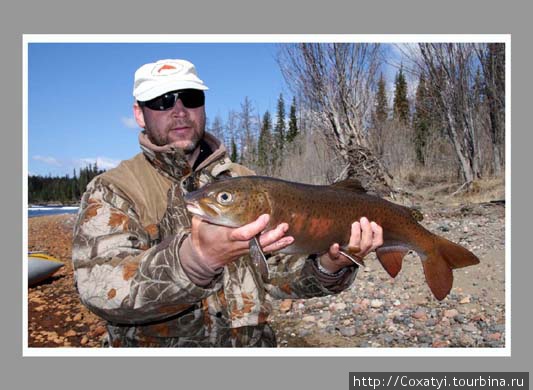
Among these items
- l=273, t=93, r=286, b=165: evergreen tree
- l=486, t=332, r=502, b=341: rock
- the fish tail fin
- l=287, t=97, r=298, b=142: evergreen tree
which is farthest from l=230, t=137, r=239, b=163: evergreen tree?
Result: l=486, t=332, r=502, b=341: rock

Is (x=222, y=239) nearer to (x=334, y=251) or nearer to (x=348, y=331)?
(x=334, y=251)

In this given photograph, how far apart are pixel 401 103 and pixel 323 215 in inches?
122

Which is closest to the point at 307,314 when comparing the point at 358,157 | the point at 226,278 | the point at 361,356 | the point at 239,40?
the point at 361,356

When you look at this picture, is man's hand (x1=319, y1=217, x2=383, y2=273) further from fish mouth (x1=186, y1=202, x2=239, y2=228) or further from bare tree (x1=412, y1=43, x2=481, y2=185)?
bare tree (x1=412, y1=43, x2=481, y2=185)

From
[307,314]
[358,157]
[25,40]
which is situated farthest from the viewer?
[358,157]

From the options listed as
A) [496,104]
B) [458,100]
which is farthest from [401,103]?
[496,104]

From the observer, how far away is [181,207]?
2.76m

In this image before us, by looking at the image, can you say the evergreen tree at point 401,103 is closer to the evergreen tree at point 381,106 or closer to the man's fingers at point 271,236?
the evergreen tree at point 381,106

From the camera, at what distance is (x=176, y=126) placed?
2875mm

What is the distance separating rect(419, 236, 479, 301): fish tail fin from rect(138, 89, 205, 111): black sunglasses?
1.67 meters

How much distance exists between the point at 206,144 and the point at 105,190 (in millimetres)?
799

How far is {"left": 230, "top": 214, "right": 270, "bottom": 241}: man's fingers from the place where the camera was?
1.84m

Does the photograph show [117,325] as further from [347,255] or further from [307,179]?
[307,179]

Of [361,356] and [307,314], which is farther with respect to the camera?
[307,314]
